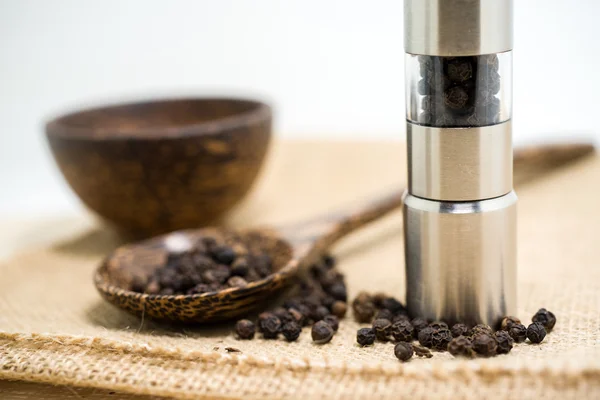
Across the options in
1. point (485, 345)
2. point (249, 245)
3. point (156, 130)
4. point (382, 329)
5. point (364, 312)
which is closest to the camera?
point (485, 345)

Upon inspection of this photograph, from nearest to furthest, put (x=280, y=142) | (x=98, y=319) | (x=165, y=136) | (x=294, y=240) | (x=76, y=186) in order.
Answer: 1. (x=98, y=319)
2. (x=294, y=240)
3. (x=165, y=136)
4. (x=76, y=186)
5. (x=280, y=142)

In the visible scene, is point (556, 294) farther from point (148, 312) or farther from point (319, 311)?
point (148, 312)

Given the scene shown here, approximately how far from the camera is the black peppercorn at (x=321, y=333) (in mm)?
1133

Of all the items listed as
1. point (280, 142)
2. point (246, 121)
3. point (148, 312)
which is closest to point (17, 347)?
point (148, 312)

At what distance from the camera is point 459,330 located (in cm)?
107

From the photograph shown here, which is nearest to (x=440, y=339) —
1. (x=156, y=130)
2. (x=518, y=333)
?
(x=518, y=333)

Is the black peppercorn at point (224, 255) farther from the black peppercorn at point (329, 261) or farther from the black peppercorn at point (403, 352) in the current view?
the black peppercorn at point (403, 352)

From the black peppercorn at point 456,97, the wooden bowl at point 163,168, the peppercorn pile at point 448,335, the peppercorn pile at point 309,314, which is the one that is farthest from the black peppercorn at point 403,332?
the wooden bowl at point 163,168

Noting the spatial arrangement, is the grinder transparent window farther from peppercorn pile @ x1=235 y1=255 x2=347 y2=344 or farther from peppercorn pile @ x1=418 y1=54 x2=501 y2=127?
peppercorn pile @ x1=235 y1=255 x2=347 y2=344

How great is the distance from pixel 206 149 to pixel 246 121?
11 centimetres

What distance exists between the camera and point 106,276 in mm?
1328

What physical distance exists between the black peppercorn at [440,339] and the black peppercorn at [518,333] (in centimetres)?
9

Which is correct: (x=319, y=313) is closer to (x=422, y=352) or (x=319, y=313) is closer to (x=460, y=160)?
(x=422, y=352)

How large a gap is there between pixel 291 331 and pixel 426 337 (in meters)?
0.22
